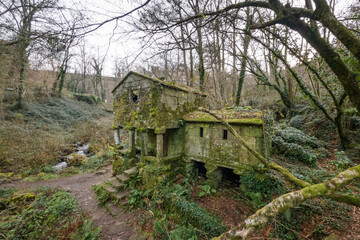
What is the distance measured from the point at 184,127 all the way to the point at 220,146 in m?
1.87

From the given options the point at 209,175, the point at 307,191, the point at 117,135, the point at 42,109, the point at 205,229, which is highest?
the point at 42,109

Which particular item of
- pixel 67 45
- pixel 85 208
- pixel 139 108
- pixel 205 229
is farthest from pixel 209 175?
pixel 67 45

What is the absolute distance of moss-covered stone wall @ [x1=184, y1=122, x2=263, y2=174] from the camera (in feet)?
15.7

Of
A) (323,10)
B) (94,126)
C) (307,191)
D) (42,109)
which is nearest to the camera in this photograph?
(307,191)

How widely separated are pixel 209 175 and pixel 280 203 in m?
4.24

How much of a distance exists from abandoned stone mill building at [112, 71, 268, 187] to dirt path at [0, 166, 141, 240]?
2322 mm

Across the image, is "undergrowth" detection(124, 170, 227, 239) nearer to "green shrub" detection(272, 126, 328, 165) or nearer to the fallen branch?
the fallen branch

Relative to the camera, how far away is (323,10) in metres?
2.31

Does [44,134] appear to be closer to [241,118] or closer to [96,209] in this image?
[96,209]

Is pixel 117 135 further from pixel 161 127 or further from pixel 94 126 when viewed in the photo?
pixel 94 126

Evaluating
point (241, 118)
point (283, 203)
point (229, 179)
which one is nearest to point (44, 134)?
point (229, 179)

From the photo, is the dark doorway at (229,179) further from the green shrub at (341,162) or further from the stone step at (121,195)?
the stone step at (121,195)

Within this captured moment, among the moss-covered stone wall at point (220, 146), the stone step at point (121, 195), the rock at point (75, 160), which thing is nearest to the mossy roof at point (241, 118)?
the moss-covered stone wall at point (220, 146)

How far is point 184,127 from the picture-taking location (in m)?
6.60
